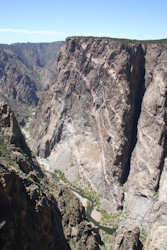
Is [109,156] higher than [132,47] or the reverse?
the reverse

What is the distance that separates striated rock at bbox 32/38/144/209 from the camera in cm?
8725

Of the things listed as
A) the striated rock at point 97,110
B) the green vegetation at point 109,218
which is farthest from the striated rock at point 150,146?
the striated rock at point 97,110

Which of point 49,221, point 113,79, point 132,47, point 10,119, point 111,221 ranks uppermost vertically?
point 132,47

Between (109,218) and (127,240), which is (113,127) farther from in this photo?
(127,240)

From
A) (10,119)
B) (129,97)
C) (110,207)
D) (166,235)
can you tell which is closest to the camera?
(166,235)

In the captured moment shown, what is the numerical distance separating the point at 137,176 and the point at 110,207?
11.2m

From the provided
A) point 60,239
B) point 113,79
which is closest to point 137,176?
point 113,79

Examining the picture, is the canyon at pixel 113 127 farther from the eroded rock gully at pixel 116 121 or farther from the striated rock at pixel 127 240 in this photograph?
the striated rock at pixel 127 240

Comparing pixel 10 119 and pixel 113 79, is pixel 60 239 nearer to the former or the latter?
pixel 10 119

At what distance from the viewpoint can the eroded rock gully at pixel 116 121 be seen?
79375 millimetres

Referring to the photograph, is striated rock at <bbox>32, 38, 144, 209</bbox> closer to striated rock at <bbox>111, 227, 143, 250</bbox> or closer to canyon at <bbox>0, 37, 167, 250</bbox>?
canyon at <bbox>0, 37, 167, 250</bbox>

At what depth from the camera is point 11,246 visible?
2669 cm

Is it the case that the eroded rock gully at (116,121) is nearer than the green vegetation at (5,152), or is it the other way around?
the green vegetation at (5,152)

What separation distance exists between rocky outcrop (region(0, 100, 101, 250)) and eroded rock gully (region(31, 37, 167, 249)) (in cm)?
3008
